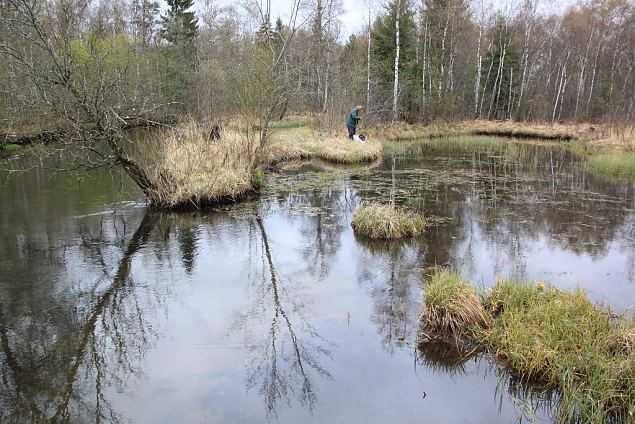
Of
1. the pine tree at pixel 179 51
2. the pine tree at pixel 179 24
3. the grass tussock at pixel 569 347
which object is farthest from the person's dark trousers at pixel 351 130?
the pine tree at pixel 179 24

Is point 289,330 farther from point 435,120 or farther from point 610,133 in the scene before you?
point 435,120

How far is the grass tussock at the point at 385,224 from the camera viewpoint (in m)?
8.58

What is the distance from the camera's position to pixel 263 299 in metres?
6.24

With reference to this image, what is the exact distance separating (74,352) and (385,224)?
541 centimetres

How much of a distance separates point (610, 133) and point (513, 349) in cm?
2169

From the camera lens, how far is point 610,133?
22172 millimetres

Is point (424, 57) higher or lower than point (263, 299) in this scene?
higher

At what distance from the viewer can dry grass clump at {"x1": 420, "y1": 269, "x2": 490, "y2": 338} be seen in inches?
203

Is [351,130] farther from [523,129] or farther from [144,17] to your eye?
[144,17]

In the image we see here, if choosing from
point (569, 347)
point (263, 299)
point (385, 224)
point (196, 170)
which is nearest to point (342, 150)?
point (196, 170)

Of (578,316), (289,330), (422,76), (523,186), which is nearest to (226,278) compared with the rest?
(289,330)

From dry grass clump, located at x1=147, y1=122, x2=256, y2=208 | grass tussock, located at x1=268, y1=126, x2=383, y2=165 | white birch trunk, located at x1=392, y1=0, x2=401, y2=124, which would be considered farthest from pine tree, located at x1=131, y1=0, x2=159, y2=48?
dry grass clump, located at x1=147, y1=122, x2=256, y2=208

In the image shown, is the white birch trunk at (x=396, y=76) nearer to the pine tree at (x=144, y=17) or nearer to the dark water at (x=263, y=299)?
the dark water at (x=263, y=299)

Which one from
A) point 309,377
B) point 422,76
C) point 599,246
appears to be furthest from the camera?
point 422,76
